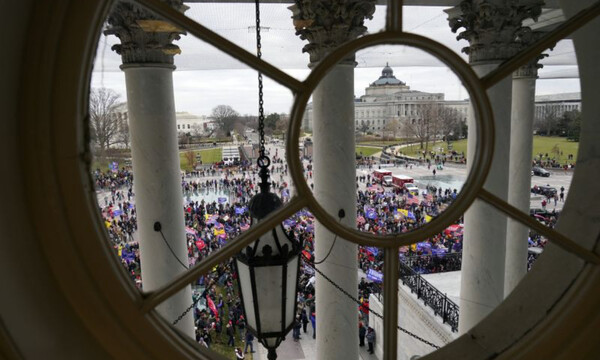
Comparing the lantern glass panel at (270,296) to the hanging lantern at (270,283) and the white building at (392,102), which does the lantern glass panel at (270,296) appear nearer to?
the hanging lantern at (270,283)

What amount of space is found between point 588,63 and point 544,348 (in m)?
1.40

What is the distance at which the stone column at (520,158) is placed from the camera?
1045 centimetres

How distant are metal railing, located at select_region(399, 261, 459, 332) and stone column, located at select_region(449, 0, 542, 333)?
2.25 meters

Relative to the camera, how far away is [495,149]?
21.0 ft

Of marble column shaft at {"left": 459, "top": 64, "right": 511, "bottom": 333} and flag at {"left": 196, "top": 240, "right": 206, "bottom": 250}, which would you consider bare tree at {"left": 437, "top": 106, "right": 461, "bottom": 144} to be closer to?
marble column shaft at {"left": 459, "top": 64, "right": 511, "bottom": 333}

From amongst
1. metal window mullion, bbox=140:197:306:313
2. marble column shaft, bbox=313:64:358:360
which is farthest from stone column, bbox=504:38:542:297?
metal window mullion, bbox=140:197:306:313

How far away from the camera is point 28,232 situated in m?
1.56

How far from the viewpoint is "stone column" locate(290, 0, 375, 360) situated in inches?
250

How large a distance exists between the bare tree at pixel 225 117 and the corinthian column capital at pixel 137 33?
115cm

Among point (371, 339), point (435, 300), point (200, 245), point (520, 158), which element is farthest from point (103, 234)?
point (200, 245)

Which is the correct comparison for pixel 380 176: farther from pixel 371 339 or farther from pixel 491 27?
pixel 491 27

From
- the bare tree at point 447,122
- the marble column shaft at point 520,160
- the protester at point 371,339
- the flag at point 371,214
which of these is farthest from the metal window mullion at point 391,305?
the flag at point 371,214

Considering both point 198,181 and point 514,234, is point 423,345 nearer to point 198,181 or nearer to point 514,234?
point 514,234

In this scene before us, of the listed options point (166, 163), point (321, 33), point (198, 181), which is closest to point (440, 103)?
point (321, 33)
